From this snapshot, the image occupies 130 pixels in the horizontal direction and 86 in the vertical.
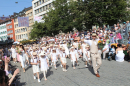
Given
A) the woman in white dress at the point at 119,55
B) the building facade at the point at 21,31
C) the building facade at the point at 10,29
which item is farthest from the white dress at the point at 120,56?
the building facade at the point at 10,29

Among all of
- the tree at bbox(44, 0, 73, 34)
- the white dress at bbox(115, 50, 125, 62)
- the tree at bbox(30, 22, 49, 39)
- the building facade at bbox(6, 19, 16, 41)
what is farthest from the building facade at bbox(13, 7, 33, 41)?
the white dress at bbox(115, 50, 125, 62)

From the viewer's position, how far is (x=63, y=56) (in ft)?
31.3

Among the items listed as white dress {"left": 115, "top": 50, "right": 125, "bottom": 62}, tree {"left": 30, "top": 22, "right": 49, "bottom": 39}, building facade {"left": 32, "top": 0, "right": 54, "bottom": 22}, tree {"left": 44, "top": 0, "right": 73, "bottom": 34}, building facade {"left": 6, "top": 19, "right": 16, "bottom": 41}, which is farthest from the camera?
building facade {"left": 6, "top": 19, "right": 16, "bottom": 41}

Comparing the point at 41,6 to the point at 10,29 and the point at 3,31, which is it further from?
the point at 3,31

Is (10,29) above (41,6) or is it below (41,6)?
below

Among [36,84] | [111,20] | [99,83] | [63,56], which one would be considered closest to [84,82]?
[99,83]

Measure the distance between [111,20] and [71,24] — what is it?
9.44 metres

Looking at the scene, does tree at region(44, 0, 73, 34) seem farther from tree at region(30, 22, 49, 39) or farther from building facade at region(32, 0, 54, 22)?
building facade at region(32, 0, 54, 22)

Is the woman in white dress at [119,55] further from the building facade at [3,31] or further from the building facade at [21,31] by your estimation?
the building facade at [3,31]

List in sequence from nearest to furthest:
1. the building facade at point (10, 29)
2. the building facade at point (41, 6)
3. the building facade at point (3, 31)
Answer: the building facade at point (41, 6) → the building facade at point (10, 29) → the building facade at point (3, 31)

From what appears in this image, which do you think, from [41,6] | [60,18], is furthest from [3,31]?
[60,18]

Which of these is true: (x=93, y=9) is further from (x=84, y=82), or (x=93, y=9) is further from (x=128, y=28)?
(x=84, y=82)

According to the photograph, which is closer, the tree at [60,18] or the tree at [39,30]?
the tree at [60,18]

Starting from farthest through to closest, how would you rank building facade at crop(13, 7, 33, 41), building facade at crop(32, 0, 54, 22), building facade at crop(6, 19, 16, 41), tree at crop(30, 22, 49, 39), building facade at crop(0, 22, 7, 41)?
building facade at crop(0, 22, 7, 41) → building facade at crop(6, 19, 16, 41) → building facade at crop(13, 7, 33, 41) → building facade at crop(32, 0, 54, 22) → tree at crop(30, 22, 49, 39)
